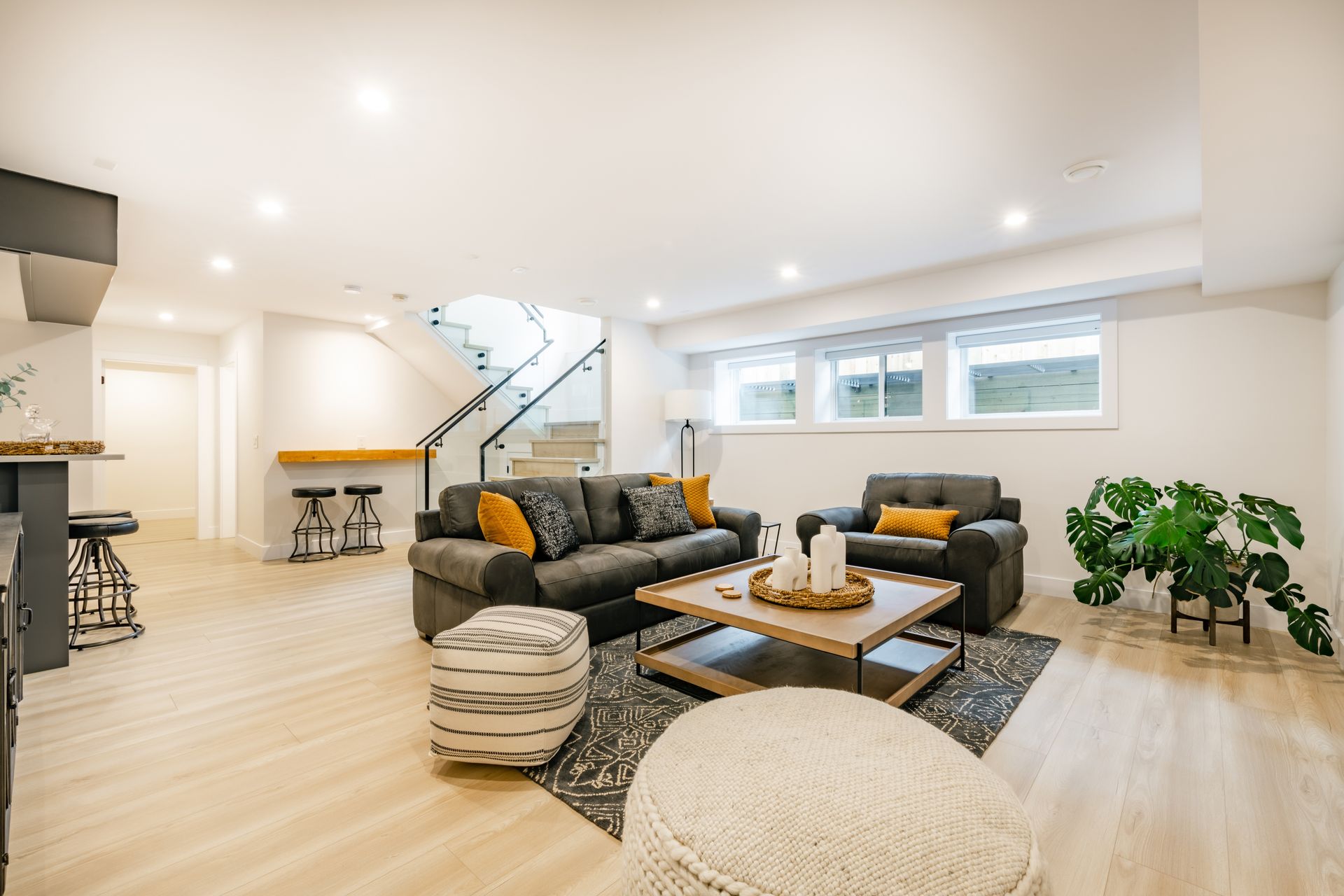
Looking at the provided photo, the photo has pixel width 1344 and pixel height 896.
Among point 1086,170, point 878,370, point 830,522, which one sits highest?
point 1086,170

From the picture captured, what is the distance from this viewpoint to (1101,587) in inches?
139


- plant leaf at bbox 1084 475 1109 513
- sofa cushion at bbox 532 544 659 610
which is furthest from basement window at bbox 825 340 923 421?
sofa cushion at bbox 532 544 659 610

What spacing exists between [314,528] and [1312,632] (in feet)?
24.5

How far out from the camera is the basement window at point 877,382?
530 centimetres

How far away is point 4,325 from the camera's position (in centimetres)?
419

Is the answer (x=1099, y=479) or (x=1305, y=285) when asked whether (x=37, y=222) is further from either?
(x=1305, y=285)

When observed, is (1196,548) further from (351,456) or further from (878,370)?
(351,456)

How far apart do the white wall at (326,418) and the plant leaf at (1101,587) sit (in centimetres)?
521

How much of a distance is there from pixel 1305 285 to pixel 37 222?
6.86m

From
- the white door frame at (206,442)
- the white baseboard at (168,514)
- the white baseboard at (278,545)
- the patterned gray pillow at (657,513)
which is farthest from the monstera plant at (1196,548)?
the white baseboard at (168,514)

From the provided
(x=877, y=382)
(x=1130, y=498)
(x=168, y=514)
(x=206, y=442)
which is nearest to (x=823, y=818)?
(x=1130, y=498)

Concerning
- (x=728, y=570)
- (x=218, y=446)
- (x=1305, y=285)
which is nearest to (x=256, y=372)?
(x=218, y=446)

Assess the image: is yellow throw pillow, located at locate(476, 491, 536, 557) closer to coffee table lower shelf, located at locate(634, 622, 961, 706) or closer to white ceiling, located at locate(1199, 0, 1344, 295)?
coffee table lower shelf, located at locate(634, 622, 961, 706)

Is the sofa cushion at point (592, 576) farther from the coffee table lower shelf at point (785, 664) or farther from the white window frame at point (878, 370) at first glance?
the white window frame at point (878, 370)
